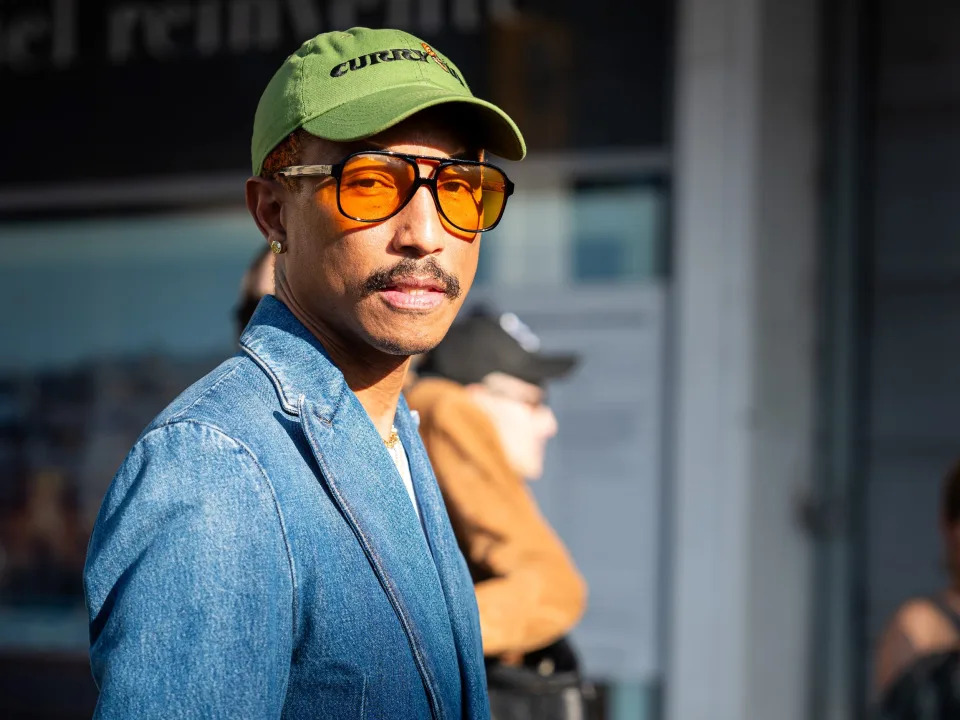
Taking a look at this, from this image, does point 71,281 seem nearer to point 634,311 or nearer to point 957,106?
point 634,311

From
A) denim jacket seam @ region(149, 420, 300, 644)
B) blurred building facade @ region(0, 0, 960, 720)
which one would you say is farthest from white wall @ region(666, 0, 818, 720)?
denim jacket seam @ region(149, 420, 300, 644)

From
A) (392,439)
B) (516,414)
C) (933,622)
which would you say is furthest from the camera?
(933,622)

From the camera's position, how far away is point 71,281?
246 inches

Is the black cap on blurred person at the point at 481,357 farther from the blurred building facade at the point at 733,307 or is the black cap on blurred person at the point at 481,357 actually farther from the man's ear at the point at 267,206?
the blurred building facade at the point at 733,307

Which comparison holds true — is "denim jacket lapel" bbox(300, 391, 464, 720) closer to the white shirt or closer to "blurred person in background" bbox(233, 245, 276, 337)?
the white shirt

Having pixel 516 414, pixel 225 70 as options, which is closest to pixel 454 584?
pixel 516 414

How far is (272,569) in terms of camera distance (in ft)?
4.00

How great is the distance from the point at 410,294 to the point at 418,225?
0.09 metres

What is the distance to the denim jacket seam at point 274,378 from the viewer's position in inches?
54.5

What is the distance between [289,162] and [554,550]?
1.62m

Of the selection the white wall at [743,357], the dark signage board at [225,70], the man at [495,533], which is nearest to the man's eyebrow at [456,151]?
the man at [495,533]

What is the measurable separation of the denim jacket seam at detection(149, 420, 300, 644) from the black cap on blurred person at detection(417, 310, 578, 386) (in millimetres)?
1932

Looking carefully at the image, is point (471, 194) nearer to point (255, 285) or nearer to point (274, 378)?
point (274, 378)

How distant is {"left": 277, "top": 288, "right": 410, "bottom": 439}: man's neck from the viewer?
153 centimetres
